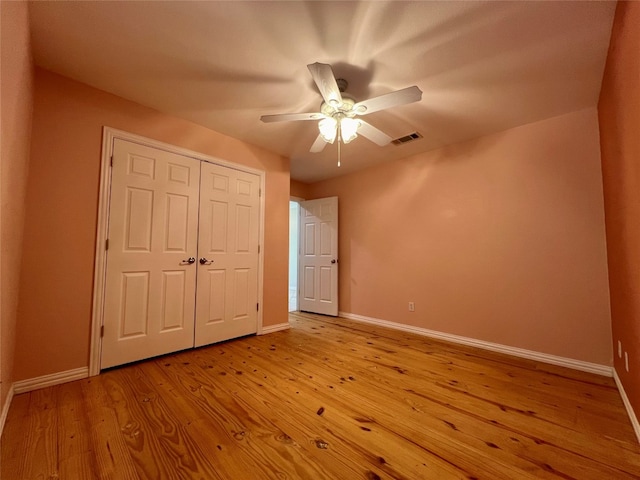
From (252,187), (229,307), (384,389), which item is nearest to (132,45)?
(252,187)

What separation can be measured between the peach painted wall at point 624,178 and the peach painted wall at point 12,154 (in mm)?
2904

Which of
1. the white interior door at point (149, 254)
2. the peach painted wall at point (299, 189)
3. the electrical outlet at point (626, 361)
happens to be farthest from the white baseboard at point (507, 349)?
the white interior door at point (149, 254)

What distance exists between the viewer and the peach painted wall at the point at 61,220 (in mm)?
1945

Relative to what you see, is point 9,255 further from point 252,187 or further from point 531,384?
point 531,384

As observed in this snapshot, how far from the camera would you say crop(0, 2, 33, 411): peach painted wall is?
1.25 m

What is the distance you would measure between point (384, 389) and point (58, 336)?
2489mm

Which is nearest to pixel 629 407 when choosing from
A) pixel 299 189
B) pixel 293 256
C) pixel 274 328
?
pixel 274 328

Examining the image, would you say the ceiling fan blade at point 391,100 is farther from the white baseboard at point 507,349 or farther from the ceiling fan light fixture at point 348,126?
the white baseboard at point 507,349

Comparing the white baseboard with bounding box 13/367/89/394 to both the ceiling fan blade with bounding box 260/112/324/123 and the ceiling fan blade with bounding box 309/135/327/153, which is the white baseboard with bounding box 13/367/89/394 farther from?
the ceiling fan blade with bounding box 309/135/327/153

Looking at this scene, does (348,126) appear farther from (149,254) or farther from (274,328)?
(274,328)

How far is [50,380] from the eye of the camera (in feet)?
6.49

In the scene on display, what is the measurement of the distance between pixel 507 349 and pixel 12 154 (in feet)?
13.6

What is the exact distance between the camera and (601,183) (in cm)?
236

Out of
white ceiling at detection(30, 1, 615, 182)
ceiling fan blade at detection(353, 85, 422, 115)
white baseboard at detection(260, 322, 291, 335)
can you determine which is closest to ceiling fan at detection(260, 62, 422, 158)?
ceiling fan blade at detection(353, 85, 422, 115)
